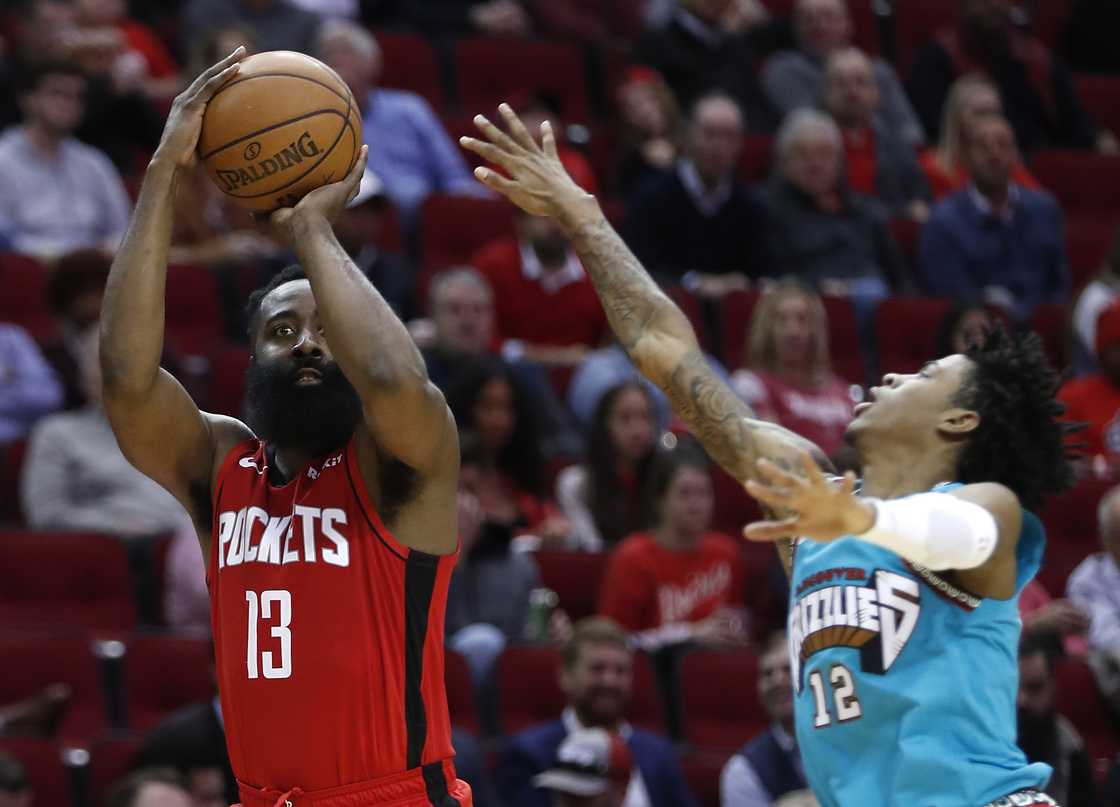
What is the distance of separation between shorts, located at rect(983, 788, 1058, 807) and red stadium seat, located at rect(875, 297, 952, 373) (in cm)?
610

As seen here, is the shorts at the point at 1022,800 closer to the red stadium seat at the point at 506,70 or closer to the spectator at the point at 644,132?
the spectator at the point at 644,132

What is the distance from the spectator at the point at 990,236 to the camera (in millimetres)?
11500

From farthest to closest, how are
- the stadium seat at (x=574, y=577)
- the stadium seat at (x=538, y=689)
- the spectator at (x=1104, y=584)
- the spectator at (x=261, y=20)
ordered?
the spectator at (x=261, y=20) → the stadium seat at (x=574, y=577) → the spectator at (x=1104, y=584) → the stadium seat at (x=538, y=689)

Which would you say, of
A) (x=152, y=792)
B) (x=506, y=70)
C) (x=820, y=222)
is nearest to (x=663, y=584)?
(x=152, y=792)

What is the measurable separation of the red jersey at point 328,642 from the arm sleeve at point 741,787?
2.97m

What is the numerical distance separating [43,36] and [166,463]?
657 cm

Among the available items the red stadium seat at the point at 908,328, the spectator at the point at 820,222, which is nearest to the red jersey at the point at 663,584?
the red stadium seat at the point at 908,328

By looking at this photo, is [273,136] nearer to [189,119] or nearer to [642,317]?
[189,119]

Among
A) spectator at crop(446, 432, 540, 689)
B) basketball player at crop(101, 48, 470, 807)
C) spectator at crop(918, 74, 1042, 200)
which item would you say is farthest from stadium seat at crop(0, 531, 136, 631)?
spectator at crop(918, 74, 1042, 200)

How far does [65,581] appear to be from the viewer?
8.52 m

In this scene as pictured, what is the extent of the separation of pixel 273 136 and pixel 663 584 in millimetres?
4245

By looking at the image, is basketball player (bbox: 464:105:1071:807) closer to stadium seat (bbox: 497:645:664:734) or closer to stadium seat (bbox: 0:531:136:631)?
stadium seat (bbox: 497:645:664:734)

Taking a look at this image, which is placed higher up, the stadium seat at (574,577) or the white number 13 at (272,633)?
the stadium seat at (574,577)

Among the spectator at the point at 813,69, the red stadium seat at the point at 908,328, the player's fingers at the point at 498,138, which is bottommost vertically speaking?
the player's fingers at the point at 498,138
